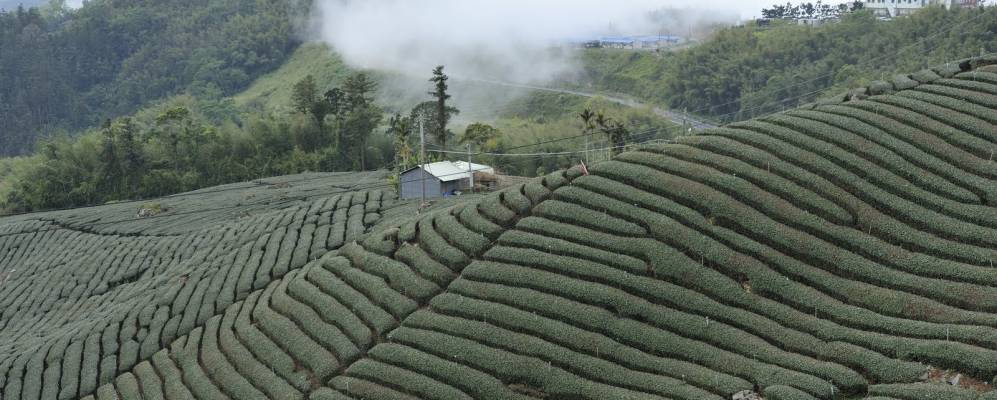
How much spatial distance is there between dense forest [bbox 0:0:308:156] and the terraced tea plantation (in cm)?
11045

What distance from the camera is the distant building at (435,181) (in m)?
52.2

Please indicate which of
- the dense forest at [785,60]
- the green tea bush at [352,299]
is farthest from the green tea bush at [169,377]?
the dense forest at [785,60]

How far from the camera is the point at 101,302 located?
4816cm

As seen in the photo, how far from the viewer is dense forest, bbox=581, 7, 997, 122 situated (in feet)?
263

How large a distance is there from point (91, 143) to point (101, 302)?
45213mm

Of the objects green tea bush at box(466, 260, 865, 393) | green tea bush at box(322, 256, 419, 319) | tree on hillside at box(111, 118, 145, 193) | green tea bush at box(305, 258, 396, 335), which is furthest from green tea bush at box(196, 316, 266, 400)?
tree on hillside at box(111, 118, 145, 193)

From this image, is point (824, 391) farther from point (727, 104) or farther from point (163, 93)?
point (163, 93)

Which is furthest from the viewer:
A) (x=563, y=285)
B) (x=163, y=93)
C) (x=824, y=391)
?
(x=163, y=93)

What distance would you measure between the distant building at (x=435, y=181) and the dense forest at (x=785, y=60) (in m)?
39.9

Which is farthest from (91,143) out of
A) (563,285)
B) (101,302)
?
(563,285)

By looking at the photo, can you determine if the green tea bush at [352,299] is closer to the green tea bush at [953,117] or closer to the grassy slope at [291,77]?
the green tea bush at [953,117]

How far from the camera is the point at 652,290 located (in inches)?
1142

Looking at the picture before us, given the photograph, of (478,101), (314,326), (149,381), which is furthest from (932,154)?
(478,101)

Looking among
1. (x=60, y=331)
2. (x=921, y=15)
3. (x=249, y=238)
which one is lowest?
(x=60, y=331)
